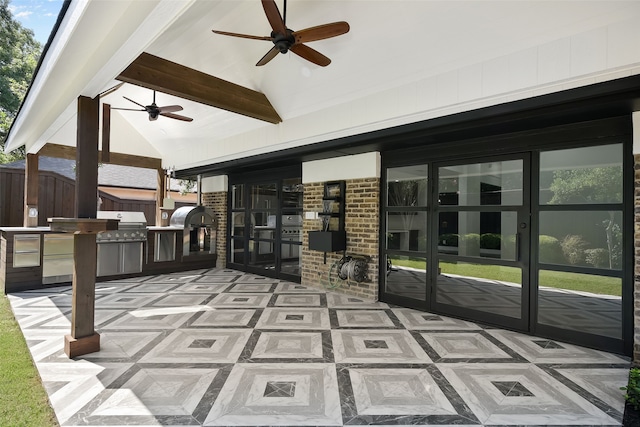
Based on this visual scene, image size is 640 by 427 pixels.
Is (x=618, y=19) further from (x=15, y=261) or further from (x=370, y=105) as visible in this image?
(x=15, y=261)

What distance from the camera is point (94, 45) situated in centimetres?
265

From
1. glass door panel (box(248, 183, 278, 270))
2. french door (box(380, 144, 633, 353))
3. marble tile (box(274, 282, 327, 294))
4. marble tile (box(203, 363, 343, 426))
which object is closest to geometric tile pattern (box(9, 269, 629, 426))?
marble tile (box(203, 363, 343, 426))

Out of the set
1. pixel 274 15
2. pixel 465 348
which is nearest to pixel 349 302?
pixel 465 348

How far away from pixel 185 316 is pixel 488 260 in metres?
3.86

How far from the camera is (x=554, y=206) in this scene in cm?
356

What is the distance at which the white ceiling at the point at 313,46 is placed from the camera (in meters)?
2.49

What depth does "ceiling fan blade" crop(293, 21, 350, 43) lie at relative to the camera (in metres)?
2.82

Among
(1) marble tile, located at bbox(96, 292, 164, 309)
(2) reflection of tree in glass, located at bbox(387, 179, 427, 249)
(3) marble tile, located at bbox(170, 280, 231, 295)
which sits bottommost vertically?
(1) marble tile, located at bbox(96, 292, 164, 309)

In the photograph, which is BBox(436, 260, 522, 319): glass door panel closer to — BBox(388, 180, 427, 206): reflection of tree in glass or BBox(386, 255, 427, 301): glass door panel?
BBox(386, 255, 427, 301): glass door panel

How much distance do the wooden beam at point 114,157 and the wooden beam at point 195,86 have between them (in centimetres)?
347

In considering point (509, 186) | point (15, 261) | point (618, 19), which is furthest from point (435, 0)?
point (15, 261)

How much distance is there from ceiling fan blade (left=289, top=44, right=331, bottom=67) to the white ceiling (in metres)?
0.56

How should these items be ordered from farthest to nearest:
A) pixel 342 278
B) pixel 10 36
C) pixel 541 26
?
pixel 10 36
pixel 342 278
pixel 541 26

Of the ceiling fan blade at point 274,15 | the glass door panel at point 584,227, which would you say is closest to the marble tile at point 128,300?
the ceiling fan blade at point 274,15
